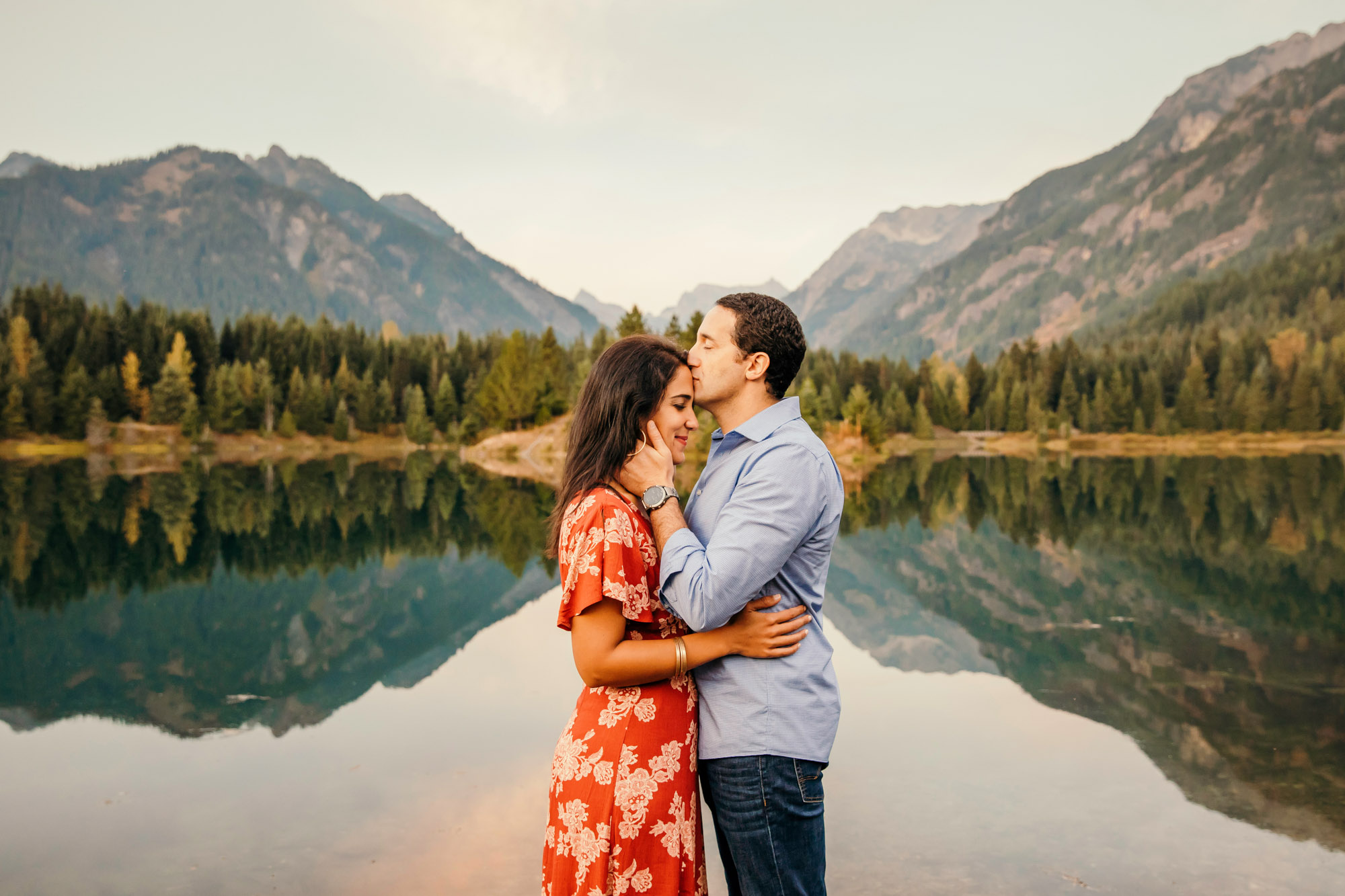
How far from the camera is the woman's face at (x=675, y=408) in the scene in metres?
3.32

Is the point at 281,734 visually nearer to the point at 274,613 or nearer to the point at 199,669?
the point at 199,669

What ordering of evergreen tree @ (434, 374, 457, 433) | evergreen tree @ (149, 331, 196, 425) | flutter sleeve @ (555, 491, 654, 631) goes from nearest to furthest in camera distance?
flutter sleeve @ (555, 491, 654, 631) → evergreen tree @ (149, 331, 196, 425) → evergreen tree @ (434, 374, 457, 433)

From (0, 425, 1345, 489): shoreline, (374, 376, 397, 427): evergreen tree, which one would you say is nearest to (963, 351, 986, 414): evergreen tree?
(0, 425, 1345, 489): shoreline

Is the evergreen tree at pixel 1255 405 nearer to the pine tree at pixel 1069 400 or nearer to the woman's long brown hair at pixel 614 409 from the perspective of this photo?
the pine tree at pixel 1069 400

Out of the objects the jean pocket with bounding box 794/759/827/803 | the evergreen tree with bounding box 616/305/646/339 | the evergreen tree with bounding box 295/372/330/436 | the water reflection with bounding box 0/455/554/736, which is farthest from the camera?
the evergreen tree with bounding box 295/372/330/436

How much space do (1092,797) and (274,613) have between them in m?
12.5

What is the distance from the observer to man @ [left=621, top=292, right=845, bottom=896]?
9.53 feet

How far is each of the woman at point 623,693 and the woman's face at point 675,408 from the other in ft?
0.45

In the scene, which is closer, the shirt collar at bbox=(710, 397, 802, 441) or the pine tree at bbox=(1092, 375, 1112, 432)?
the shirt collar at bbox=(710, 397, 802, 441)

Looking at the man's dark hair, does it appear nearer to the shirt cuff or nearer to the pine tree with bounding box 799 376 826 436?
the shirt cuff

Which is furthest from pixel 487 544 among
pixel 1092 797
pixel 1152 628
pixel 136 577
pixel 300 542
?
pixel 1092 797

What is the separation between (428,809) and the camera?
6.77 meters

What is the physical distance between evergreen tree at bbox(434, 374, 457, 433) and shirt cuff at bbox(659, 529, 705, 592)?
9144 cm

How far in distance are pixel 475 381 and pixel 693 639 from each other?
96673mm
